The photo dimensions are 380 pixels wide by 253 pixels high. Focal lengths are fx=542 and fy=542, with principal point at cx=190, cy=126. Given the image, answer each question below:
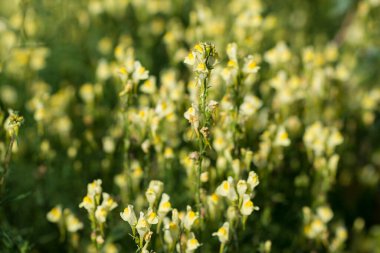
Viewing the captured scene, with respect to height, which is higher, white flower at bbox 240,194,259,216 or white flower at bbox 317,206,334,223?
white flower at bbox 317,206,334,223

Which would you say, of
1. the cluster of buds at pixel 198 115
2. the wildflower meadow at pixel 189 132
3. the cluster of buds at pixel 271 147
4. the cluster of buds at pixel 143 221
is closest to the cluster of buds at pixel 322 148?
the wildflower meadow at pixel 189 132

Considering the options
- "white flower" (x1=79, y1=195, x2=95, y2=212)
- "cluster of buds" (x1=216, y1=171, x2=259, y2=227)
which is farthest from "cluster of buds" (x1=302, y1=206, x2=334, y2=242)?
"white flower" (x1=79, y1=195, x2=95, y2=212)

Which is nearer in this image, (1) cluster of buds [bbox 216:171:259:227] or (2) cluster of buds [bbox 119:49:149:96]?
(1) cluster of buds [bbox 216:171:259:227]

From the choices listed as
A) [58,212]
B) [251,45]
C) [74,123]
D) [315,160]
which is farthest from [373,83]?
[58,212]

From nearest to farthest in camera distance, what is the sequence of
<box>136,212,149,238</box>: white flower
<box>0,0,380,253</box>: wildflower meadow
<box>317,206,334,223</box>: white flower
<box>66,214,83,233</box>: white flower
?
<box>136,212,149,238</box>: white flower, <box>0,0,380,253</box>: wildflower meadow, <box>66,214,83,233</box>: white flower, <box>317,206,334,223</box>: white flower

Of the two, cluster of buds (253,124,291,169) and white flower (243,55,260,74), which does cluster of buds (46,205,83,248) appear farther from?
white flower (243,55,260,74)

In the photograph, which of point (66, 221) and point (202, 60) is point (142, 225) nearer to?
point (202, 60)

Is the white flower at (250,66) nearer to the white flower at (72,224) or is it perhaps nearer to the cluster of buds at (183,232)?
the cluster of buds at (183,232)

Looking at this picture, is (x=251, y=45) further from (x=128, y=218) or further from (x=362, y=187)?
(x=128, y=218)
